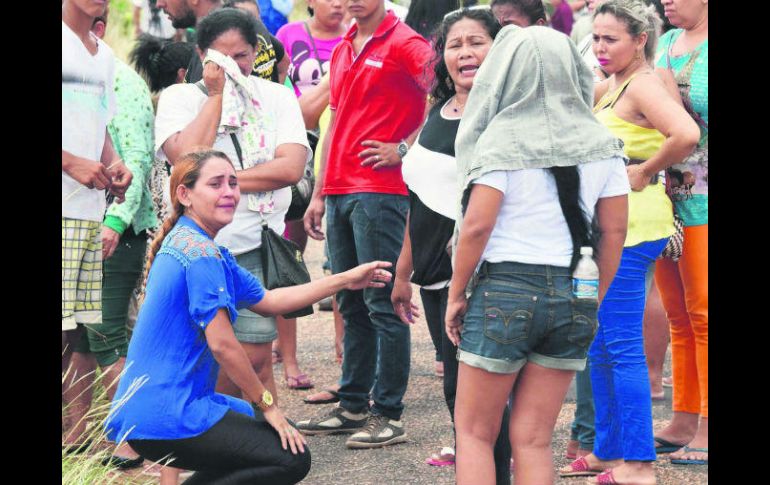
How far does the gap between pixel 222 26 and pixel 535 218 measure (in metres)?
1.92

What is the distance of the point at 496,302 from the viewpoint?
3.50 m

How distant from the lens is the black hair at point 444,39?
430 centimetres

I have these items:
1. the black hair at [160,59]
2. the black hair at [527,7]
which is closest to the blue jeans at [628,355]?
the black hair at [527,7]

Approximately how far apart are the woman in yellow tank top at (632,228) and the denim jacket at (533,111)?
106 cm

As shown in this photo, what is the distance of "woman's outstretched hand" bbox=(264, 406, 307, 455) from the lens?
12.8ft

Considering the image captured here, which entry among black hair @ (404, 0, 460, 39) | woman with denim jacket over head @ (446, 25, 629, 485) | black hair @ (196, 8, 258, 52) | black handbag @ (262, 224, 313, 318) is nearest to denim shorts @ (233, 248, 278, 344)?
black handbag @ (262, 224, 313, 318)

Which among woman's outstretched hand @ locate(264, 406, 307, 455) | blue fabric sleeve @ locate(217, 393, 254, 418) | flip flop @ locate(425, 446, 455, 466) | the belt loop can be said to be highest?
the belt loop

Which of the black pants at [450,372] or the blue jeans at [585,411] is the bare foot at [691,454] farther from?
the black pants at [450,372]

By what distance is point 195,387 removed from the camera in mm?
3859

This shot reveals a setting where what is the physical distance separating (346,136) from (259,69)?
1.86 feet

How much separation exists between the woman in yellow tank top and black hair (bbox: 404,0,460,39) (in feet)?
3.45

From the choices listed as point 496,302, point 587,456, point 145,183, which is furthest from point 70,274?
point 587,456

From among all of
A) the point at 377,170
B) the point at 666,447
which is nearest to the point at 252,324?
the point at 377,170

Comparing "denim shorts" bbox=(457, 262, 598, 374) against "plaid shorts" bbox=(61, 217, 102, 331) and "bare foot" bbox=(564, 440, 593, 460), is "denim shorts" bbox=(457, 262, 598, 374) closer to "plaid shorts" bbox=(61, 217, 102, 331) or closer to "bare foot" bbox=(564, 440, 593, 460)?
"bare foot" bbox=(564, 440, 593, 460)
